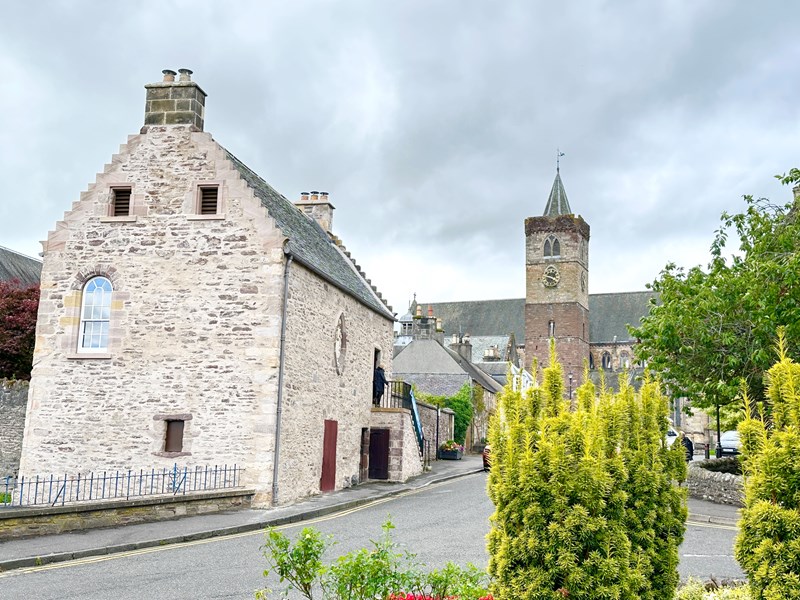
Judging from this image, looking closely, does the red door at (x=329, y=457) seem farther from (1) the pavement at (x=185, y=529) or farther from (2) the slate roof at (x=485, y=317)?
(2) the slate roof at (x=485, y=317)

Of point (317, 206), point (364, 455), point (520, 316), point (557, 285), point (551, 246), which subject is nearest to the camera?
point (364, 455)

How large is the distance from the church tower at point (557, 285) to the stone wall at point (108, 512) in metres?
67.0

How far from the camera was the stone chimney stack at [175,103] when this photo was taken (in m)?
18.6

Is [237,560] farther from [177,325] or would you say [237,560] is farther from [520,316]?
[520,316]

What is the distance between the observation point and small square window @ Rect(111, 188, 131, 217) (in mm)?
18672

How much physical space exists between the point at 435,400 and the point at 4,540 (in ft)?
96.3

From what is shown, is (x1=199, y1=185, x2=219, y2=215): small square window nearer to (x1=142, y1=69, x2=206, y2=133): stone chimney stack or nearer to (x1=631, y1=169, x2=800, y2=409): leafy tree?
(x1=142, y1=69, x2=206, y2=133): stone chimney stack

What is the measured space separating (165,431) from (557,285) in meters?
68.6

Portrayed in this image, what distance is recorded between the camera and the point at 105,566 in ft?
33.2

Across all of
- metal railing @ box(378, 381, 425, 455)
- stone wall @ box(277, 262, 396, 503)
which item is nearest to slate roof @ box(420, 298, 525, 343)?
metal railing @ box(378, 381, 425, 455)

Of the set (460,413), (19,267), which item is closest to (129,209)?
(19,267)

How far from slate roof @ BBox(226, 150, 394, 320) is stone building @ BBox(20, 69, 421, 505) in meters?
0.28

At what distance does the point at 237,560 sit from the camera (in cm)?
1067

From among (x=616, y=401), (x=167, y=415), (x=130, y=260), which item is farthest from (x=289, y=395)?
(x=616, y=401)
